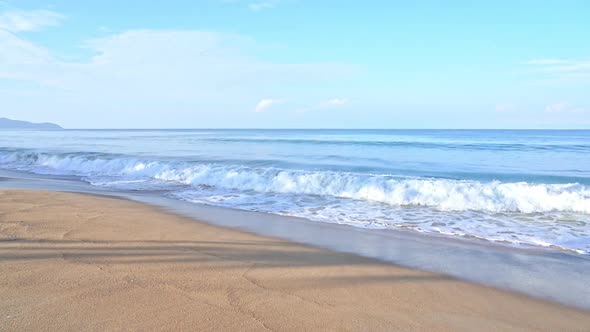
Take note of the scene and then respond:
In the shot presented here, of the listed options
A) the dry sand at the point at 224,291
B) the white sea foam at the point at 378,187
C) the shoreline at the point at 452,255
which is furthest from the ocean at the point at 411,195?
the dry sand at the point at 224,291

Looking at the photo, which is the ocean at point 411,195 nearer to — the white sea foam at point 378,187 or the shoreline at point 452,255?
the white sea foam at point 378,187

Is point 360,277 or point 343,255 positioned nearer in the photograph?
point 360,277

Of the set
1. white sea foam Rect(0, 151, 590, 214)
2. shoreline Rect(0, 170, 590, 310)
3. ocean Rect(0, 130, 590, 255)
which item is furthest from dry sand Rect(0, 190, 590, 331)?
white sea foam Rect(0, 151, 590, 214)

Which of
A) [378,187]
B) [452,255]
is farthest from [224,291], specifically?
[378,187]

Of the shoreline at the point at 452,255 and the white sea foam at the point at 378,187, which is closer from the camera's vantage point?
the shoreline at the point at 452,255

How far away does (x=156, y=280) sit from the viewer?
3840 millimetres

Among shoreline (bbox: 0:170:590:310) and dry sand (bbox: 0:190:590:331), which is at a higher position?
dry sand (bbox: 0:190:590:331)

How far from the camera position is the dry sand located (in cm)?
308

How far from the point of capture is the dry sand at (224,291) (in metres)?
3.08

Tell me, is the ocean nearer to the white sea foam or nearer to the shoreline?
the white sea foam

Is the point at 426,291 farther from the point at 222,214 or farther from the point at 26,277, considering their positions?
the point at 222,214

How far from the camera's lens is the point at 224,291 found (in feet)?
12.0

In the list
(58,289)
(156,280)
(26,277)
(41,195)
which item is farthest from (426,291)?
(41,195)

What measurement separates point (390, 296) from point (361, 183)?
27.7 feet
